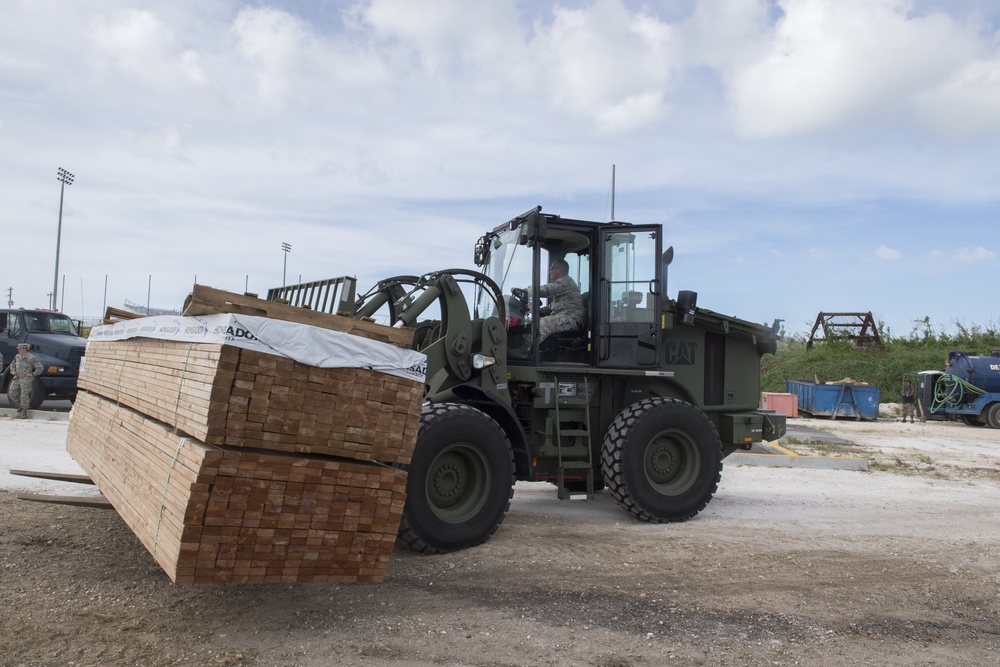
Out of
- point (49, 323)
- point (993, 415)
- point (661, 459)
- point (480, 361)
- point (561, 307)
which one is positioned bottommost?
point (661, 459)

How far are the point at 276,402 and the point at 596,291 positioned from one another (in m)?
4.57

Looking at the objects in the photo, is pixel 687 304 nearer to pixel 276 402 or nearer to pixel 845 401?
pixel 276 402

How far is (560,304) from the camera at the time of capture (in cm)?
808

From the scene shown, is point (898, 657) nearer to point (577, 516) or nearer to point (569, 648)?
point (569, 648)

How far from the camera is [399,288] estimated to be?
7734mm

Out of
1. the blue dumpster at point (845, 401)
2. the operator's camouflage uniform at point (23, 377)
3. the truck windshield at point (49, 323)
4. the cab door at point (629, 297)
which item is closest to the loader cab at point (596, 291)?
the cab door at point (629, 297)

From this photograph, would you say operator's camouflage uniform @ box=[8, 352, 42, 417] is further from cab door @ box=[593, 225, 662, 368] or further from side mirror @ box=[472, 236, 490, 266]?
cab door @ box=[593, 225, 662, 368]

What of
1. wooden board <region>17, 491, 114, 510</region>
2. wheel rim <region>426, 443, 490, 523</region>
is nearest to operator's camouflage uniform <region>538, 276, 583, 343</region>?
wheel rim <region>426, 443, 490, 523</region>

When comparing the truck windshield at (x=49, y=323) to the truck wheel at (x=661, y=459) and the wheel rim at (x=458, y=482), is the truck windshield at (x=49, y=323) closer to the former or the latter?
the wheel rim at (x=458, y=482)

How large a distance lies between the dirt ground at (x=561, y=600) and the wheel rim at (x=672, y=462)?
448 mm

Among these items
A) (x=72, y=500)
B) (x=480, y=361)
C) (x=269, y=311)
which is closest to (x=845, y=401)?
(x=480, y=361)

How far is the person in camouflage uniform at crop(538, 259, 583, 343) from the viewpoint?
26.2 feet

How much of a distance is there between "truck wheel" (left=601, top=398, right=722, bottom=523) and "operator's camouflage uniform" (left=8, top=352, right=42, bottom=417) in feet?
38.0

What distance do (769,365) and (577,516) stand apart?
31.7m
